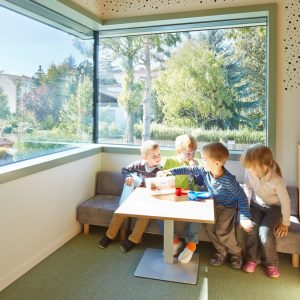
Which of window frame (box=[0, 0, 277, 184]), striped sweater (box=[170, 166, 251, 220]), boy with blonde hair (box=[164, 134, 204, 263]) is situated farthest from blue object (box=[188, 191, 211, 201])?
window frame (box=[0, 0, 277, 184])

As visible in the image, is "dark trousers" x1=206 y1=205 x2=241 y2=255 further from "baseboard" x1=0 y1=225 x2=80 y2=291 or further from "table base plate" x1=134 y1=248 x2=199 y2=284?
"baseboard" x1=0 y1=225 x2=80 y2=291

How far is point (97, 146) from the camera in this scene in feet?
11.0

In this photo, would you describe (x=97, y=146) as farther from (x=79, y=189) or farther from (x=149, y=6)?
(x=149, y=6)

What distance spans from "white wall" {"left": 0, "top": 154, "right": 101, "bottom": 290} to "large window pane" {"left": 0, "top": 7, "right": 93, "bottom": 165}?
0.26 metres

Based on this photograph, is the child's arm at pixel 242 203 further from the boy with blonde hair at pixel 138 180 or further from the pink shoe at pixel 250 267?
the boy with blonde hair at pixel 138 180

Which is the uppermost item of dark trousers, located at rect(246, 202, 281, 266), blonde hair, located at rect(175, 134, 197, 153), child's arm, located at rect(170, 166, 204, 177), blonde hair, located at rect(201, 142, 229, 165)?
blonde hair, located at rect(175, 134, 197, 153)

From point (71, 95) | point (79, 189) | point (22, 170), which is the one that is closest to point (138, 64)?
point (71, 95)

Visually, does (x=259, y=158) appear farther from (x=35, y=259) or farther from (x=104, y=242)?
(x=35, y=259)

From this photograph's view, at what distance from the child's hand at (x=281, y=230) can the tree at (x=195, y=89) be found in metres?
1.22

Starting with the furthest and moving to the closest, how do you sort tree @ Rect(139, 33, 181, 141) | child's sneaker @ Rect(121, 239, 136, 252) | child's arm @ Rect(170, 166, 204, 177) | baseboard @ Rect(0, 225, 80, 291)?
tree @ Rect(139, 33, 181, 141) → child's sneaker @ Rect(121, 239, 136, 252) → child's arm @ Rect(170, 166, 204, 177) → baseboard @ Rect(0, 225, 80, 291)

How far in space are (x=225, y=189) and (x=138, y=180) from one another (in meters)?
0.75

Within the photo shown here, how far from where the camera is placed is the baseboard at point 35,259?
212 centimetres

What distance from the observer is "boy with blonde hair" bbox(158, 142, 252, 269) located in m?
2.30

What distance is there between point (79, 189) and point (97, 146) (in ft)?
1.89
